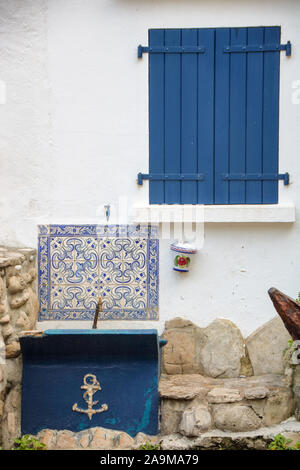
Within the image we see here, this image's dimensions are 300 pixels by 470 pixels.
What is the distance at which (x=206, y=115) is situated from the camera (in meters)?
4.47

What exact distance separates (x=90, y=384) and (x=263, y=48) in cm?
291

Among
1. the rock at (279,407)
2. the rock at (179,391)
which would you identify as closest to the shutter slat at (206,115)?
the rock at (179,391)

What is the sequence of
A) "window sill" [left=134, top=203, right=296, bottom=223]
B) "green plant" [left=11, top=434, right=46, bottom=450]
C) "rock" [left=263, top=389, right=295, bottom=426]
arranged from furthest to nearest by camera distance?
1. "window sill" [left=134, top=203, right=296, bottom=223]
2. "rock" [left=263, top=389, right=295, bottom=426]
3. "green plant" [left=11, top=434, right=46, bottom=450]

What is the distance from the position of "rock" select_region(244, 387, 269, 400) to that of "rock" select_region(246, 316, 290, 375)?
35cm

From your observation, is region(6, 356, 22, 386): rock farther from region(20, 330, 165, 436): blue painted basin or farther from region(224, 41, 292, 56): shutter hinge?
region(224, 41, 292, 56): shutter hinge

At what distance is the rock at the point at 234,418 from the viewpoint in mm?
3979

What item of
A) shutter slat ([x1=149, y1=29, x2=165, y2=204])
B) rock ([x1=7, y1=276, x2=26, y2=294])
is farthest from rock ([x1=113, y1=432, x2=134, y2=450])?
shutter slat ([x1=149, y1=29, x2=165, y2=204])

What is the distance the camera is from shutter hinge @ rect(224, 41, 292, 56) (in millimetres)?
4371

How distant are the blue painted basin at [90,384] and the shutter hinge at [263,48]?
7.76 ft

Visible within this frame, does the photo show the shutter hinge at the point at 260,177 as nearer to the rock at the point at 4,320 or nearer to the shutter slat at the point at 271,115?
the shutter slat at the point at 271,115

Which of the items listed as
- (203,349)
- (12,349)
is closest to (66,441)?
(12,349)

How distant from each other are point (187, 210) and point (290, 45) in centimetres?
152

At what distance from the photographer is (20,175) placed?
454 cm
